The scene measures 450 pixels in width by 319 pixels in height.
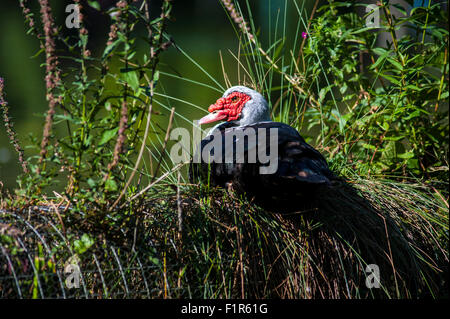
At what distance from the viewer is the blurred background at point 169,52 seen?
488 cm

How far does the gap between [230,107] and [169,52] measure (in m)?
4.75

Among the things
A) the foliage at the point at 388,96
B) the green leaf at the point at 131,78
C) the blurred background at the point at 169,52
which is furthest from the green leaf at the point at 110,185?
the blurred background at the point at 169,52

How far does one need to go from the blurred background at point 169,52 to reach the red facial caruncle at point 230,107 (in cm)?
252

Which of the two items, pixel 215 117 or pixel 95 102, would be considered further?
pixel 215 117

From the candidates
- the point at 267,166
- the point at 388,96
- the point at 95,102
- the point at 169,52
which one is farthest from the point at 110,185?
the point at 169,52

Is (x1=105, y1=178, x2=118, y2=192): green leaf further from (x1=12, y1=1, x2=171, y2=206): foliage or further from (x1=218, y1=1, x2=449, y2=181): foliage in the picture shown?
(x1=218, y1=1, x2=449, y2=181): foliage

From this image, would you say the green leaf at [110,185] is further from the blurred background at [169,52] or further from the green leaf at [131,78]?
the blurred background at [169,52]

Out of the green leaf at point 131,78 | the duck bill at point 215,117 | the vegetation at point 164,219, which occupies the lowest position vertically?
the vegetation at point 164,219

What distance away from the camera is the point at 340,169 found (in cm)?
185

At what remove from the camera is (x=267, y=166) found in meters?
1.38

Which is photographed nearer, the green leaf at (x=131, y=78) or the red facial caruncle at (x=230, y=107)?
the green leaf at (x=131, y=78)

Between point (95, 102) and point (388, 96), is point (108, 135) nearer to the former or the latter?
point (95, 102)

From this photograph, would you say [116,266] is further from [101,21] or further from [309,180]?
[101,21]

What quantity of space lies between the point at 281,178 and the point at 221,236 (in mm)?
250
